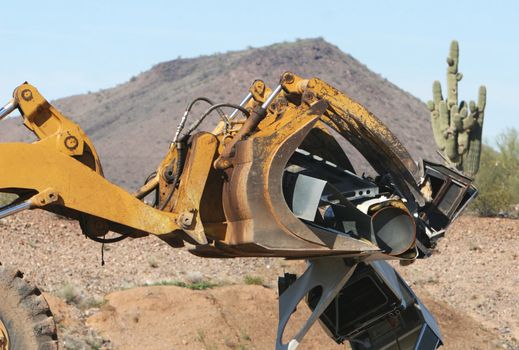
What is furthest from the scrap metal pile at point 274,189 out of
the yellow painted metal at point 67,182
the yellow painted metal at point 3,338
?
the yellow painted metal at point 3,338

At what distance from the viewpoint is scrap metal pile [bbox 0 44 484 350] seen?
340 inches

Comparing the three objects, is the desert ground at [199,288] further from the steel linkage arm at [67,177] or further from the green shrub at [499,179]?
the steel linkage arm at [67,177]

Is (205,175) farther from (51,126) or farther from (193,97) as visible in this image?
(193,97)

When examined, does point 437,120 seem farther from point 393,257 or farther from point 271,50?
point 271,50

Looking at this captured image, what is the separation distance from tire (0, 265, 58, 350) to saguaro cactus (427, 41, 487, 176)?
22.5 meters

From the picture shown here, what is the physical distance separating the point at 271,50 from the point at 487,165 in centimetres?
4390

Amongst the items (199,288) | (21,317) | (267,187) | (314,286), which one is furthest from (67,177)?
(199,288)

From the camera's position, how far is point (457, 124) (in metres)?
29.6

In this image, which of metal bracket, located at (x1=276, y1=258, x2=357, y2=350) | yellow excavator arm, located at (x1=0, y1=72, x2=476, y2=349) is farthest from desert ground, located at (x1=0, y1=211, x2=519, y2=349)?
yellow excavator arm, located at (x1=0, y1=72, x2=476, y2=349)

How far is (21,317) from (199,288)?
12.2 meters

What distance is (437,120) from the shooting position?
100.0ft

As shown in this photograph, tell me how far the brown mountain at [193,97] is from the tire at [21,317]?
172ft

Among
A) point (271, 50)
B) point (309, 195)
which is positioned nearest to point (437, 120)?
point (309, 195)

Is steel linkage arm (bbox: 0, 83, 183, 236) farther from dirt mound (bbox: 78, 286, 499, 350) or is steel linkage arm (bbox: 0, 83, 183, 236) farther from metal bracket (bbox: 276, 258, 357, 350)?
dirt mound (bbox: 78, 286, 499, 350)
